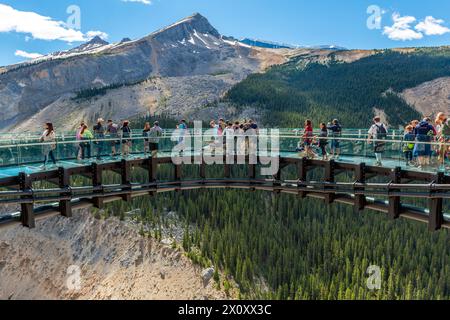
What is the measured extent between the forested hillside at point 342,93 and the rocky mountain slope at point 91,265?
62543 millimetres

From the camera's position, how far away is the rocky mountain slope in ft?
184

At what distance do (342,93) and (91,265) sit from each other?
409ft

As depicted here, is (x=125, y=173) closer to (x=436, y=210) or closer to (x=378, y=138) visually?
(x=378, y=138)

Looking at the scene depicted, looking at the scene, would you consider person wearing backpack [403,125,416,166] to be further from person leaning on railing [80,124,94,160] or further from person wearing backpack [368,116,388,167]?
person leaning on railing [80,124,94,160]

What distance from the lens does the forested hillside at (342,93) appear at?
130750 millimetres

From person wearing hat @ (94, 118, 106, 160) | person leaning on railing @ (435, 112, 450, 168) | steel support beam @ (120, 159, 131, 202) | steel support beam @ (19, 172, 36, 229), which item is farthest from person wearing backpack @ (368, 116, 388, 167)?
steel support beam @ (19, 172, 36, 229)

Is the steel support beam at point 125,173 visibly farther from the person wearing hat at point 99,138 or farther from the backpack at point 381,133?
the backpack at point 381,133

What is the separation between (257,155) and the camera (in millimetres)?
25422

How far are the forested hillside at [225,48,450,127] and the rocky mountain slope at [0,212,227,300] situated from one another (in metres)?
62.5

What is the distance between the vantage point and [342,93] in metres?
163

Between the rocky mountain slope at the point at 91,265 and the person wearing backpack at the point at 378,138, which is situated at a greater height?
the person wearing backpack at the point at 378,138

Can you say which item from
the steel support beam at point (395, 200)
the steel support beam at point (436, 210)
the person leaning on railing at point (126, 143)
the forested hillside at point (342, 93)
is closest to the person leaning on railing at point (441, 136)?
the steel support beam at point (436, 210)

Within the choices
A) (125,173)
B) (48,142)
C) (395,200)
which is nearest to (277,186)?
(395,200)
